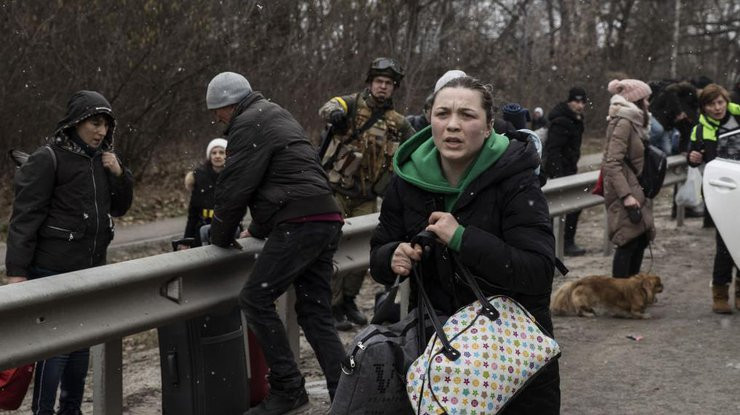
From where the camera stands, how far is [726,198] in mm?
8422

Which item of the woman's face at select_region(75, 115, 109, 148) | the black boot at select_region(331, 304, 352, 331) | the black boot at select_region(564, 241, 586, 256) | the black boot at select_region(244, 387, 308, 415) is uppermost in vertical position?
the woman's face at select_region(75, 115, 109, 148)

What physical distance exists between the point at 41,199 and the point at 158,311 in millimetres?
897

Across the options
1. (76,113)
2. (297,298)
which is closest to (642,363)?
(297,298)

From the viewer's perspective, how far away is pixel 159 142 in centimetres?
1955

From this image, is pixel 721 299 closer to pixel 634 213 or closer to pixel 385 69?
pixel 634 213

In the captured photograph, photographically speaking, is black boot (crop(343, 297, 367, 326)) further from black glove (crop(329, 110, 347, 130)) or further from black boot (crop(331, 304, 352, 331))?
black glove (crop(329, 110, 347, 130))

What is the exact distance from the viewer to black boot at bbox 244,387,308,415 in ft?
20.4

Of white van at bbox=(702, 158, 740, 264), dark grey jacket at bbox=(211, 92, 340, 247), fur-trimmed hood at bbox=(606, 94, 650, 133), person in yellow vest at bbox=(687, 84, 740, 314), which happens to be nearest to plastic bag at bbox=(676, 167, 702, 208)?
person in yellow vest at bbox=(687, 84, 740, 314)

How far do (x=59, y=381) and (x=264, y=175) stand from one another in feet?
4.98

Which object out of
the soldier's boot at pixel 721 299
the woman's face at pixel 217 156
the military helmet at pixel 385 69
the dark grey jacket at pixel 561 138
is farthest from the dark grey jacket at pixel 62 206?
the dark grey jacket at pixel 561 138

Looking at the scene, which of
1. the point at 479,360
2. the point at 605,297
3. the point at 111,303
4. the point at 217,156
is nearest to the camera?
the point at 479,360

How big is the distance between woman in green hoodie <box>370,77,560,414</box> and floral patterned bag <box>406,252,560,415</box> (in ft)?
0.43

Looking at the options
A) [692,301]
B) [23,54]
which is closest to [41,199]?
[692,301]

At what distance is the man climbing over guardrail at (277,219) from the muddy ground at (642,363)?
343mm
